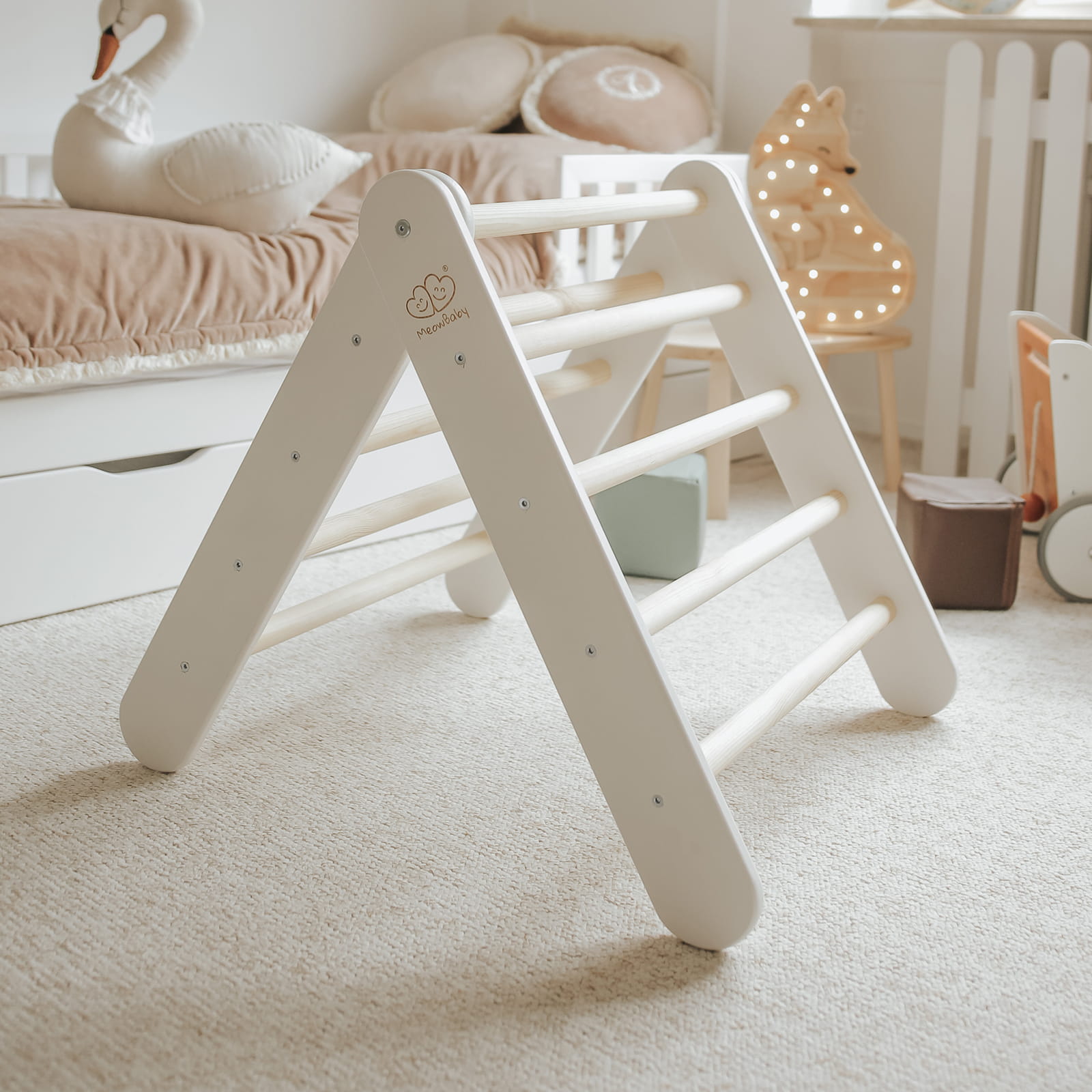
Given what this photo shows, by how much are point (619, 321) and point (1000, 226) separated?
155cm

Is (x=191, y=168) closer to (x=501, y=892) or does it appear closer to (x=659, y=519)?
(x=659, y=519)

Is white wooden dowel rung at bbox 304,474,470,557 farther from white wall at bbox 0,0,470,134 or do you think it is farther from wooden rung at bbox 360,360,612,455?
white wall at bbox 0,0,470,134

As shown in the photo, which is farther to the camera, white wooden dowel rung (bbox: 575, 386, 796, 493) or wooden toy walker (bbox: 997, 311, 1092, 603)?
wooden toy walker (bbox: 997, 311, 1092, 603)

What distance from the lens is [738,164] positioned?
96.7 inches

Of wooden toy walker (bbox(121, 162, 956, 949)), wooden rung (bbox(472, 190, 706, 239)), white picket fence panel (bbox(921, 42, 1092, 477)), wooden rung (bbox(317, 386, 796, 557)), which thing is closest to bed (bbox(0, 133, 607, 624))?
wooden toy walker (bbox(121, 162, 956, 949))

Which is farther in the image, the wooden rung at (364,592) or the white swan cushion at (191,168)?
the white swan cushion at (191,168)

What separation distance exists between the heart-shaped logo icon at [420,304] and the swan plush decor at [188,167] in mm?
946

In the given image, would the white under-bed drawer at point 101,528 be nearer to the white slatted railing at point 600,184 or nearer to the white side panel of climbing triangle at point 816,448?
the white slatted railing at point 600,184

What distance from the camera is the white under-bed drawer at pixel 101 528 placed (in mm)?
1585

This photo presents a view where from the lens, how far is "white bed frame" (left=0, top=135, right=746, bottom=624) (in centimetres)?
158

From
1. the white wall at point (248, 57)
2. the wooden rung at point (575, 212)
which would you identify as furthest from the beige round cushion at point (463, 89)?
the wooden rung at point (575, 212)

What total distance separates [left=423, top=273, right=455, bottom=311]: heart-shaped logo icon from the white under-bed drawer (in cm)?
86

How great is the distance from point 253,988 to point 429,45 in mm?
2875

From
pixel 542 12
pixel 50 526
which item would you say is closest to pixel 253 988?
pixel 50 526
